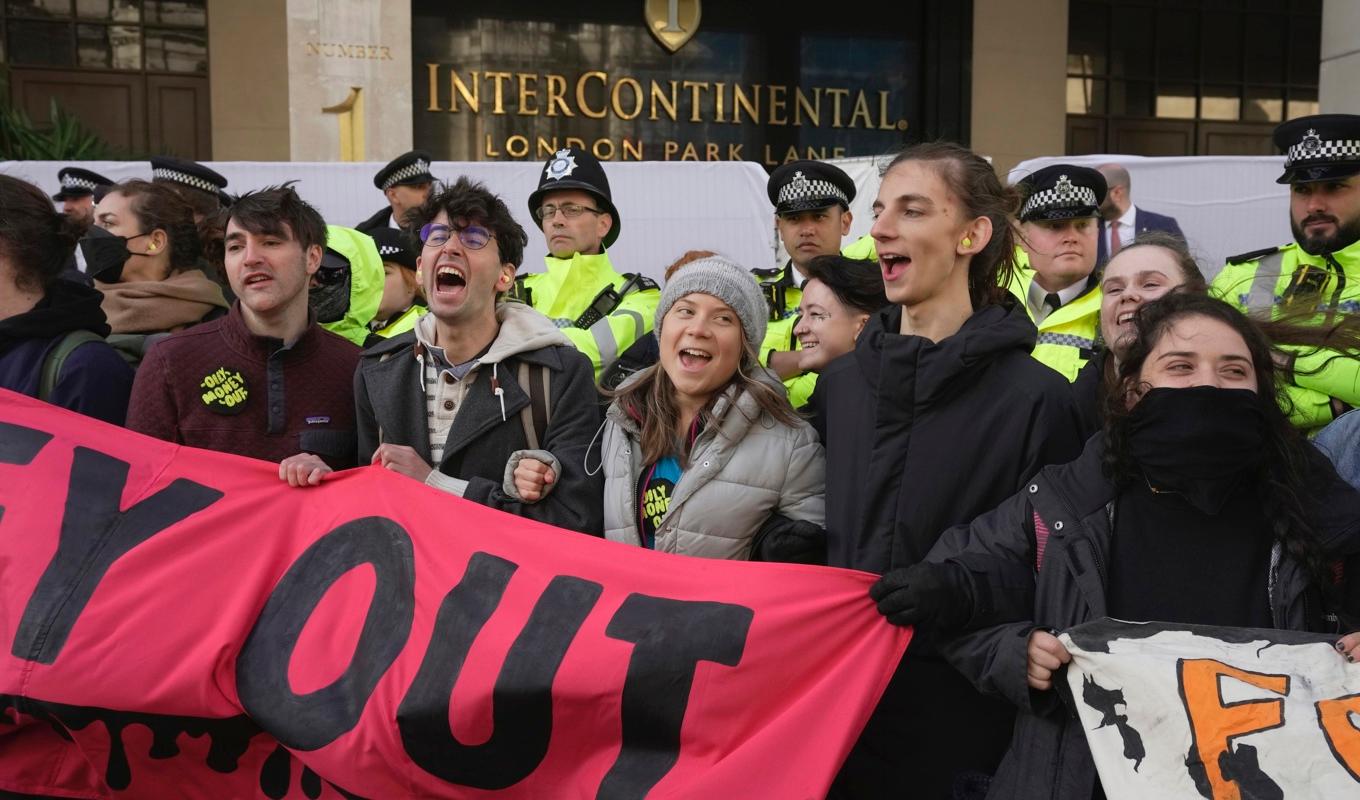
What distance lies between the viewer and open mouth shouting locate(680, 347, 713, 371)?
139 inches

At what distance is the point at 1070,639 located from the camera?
279 cm

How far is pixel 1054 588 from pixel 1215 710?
402mm

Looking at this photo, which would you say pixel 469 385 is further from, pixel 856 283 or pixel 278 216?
pixel 856 283

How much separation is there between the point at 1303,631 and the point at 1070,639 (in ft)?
1.50

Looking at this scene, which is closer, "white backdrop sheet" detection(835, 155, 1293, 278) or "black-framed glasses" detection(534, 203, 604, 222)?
"black-framed glasses" detection(534, 203, 604, 222)

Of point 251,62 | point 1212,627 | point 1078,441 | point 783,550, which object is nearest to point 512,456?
point 783,550

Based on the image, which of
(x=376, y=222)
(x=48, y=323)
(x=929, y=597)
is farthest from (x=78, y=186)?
(x=929, y=597)

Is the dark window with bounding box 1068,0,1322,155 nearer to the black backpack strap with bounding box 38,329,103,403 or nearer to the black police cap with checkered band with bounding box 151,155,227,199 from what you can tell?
the black police cap with checkered band with bounding box 151,155,227,199

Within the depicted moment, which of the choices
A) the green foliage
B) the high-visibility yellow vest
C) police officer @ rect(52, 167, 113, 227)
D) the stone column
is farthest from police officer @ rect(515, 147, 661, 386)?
the green foliage

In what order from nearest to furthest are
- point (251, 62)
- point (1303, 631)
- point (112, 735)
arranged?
point (1303, 631)
point (112, 735)
point (251, 62)

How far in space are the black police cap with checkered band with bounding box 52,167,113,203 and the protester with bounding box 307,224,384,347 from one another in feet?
11.1

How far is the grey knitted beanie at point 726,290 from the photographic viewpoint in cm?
361

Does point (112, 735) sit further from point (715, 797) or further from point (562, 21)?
point (562, 21)

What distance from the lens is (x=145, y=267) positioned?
4.96 meters
